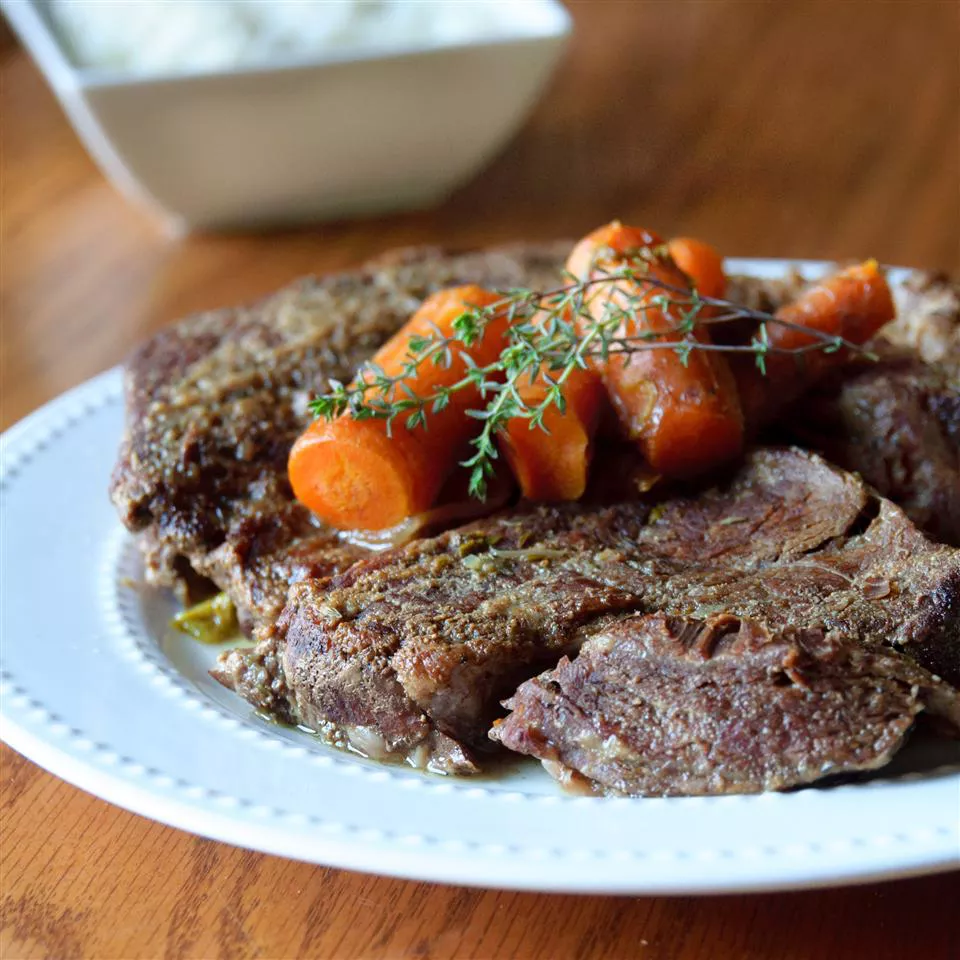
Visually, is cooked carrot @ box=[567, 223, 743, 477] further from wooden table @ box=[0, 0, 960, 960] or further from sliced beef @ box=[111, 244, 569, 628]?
wooden table @ box=[0, 0, 960, 960]

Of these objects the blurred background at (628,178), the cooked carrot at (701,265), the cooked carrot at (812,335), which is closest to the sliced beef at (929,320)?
the cooked carrot at (812,335)

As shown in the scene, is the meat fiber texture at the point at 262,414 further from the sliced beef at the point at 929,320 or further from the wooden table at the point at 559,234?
the wooden table at the point at 559,234

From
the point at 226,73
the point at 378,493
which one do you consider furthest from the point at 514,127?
the point at 378,493

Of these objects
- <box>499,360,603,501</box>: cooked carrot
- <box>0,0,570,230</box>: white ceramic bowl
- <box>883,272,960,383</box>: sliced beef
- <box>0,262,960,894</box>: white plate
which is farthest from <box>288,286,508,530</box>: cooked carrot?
<box>0,0,570,230</box>: white ceramic bowl

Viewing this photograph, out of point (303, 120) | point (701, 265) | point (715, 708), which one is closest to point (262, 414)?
point (701, 265)

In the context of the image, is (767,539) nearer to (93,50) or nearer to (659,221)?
(659,221)

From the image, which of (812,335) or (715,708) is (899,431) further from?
(715,708)
